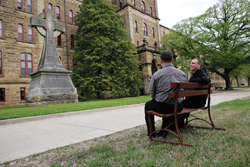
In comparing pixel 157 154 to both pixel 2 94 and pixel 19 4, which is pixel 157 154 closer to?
pixel 2 94

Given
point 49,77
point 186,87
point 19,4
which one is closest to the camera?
point 186,87

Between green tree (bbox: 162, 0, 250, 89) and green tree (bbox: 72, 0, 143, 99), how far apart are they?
960 cm

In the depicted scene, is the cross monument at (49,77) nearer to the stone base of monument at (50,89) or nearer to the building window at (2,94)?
the stone base of monument at (50,89)

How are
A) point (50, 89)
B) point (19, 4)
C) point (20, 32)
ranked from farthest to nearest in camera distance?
1. point (19, 4)
2. point (20, 32)
3. point (50, 89)

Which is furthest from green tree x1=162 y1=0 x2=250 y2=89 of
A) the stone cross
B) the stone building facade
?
the stone cross

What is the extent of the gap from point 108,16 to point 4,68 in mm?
14827

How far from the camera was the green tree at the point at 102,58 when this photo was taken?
66.7 feet

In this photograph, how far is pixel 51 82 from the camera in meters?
12.0

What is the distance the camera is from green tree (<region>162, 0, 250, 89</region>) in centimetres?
2350

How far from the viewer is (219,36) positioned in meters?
24.1

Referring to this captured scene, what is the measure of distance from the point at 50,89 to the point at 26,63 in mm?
13590

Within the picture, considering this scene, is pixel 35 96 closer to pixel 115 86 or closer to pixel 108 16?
pixel 115 86

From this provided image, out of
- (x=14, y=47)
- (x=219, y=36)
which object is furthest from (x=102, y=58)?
(x=219, y=36)

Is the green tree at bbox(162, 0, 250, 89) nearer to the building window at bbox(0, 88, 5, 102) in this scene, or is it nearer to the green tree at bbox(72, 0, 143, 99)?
the green tree at bbox(72, 0, 143, 99)
